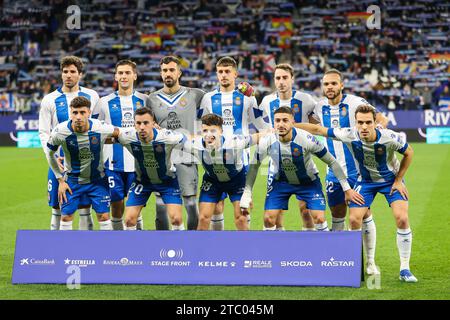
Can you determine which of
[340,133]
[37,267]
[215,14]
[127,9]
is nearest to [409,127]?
[215,14]

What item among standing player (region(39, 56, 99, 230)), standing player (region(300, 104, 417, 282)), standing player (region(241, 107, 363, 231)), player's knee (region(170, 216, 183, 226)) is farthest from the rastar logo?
standing player (region(39, 56, 99, 230))

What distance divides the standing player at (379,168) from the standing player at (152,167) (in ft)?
5.72

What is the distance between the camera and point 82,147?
27.9 feet

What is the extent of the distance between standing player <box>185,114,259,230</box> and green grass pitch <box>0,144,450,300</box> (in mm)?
1431

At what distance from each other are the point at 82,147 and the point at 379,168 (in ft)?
10.1

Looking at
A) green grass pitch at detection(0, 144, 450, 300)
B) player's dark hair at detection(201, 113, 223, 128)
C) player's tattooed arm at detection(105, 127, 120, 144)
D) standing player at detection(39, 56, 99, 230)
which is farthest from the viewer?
standing player at detection(39, 56, 99, 230)

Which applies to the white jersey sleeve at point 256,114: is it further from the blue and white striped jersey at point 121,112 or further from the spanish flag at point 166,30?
the spanish flag at point 166,30

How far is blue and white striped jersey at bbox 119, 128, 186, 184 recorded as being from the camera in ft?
27.8

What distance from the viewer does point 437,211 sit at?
41.9ft

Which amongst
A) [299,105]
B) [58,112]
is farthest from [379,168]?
[58,112]

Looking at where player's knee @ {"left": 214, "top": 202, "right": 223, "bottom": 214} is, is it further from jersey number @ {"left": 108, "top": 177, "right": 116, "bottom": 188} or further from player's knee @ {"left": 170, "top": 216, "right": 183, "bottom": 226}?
jersey number @ {"left": 108, "top": 177, "right": 116, "bottom": 188}

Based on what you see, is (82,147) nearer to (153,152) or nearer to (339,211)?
(153,152)

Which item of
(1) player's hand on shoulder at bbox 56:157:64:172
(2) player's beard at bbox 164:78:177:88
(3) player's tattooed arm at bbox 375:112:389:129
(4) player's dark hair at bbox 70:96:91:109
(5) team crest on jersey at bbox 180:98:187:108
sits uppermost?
(2) player's beard at bbox 164:78:177:88

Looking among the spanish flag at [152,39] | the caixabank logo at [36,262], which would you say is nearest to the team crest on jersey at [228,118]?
the caixabank logo at [36,262]
